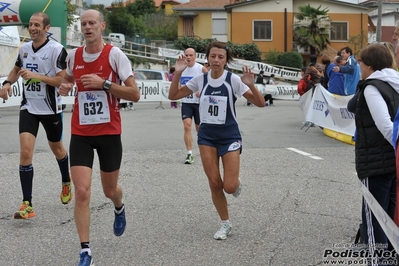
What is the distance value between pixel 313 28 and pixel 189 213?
5593cm

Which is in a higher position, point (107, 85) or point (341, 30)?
point (341, 30)

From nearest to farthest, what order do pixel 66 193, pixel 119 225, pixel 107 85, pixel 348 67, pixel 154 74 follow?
1. pixel 107 85
2. pixel 119 225
3. pixel 66 193
4. pixel 348 67
5. pixel 154 74

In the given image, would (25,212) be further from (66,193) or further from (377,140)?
(377,140)

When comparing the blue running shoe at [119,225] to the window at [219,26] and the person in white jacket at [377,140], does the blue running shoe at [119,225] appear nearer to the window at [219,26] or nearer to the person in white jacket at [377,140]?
the person in white jacket at [377,140]

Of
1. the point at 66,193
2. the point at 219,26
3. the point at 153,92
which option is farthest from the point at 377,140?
the point at 219,26

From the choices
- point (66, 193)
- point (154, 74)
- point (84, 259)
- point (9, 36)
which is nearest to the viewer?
point (84, 259)

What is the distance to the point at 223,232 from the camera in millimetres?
6336

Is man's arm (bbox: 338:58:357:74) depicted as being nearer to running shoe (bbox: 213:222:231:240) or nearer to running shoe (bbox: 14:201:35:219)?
running shoe (bbox: 213:222:231:240)

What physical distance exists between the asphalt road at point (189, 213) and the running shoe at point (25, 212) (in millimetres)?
63

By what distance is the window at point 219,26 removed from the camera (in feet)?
218

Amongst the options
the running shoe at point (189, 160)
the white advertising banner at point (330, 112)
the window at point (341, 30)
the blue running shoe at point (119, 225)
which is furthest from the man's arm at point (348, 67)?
the window at point (341, 30)

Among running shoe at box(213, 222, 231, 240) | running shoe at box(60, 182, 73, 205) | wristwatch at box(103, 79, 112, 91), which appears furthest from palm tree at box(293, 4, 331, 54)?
wristwatch at box(103, 79, 112, 91)

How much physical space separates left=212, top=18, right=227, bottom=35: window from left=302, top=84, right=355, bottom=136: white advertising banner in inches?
1977

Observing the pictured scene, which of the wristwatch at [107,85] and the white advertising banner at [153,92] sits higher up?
the wristwatch at [107,85]
